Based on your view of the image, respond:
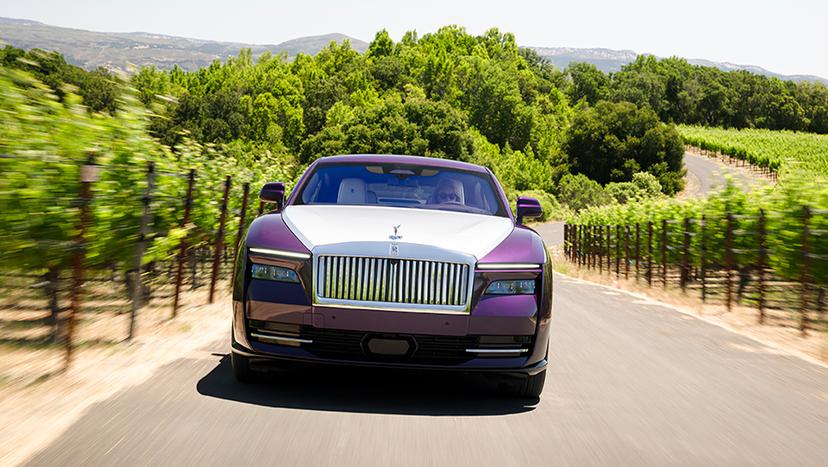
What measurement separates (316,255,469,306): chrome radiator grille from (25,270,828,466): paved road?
667 millimetres

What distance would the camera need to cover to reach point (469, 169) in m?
7.11

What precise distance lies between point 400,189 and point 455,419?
2302 mm

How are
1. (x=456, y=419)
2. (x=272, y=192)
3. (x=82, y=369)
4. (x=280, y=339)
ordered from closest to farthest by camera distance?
(x=456, y=419) < (x=280, y=339) < (x=82, y=369) < (x=272, y=192)

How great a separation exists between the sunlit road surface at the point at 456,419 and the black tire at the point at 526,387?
0.19ft

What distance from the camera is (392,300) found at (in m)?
5.03

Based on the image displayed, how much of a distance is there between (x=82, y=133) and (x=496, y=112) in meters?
128

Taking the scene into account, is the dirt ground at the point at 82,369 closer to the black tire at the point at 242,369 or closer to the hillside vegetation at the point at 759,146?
the black tire at the point at 242,369

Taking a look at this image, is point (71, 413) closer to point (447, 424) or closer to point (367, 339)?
point (367, 339)

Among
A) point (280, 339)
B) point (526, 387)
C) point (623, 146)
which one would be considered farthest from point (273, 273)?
point (623, 146)

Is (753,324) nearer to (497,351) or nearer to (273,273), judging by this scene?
(497,351)

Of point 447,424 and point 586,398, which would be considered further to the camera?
point 586,398

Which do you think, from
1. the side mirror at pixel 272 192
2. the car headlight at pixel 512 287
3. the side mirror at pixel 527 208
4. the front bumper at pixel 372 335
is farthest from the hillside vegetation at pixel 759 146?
the front bumper at pixel 372 335

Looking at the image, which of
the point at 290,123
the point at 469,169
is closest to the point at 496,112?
the point at 290,123

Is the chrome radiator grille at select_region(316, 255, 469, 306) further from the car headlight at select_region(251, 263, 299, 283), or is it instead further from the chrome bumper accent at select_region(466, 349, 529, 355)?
the chrome bumper accent at select_region(466, 349, 529, 355)
